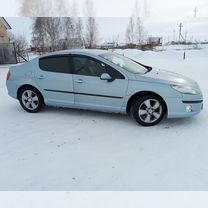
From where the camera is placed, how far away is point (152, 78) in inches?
172

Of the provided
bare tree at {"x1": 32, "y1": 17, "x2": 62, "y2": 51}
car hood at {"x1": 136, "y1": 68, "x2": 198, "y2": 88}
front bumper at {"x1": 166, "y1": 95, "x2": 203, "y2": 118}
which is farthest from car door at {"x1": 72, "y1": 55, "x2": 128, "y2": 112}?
bare tree at {"x1": 32, "y1": 17, "x2": 62, "y2": 51}

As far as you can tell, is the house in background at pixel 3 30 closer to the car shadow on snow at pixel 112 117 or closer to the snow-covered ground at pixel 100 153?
the car shadow on snow at pixel 112 117

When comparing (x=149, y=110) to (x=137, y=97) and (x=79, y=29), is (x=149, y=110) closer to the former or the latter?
(x=137, y=97)

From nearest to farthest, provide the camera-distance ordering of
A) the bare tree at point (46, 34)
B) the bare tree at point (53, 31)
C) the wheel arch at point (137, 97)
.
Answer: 1. the wheel arch at point (137, 97)
2. the bare tree at point (46, 34)
3. the bare tree at point (53, 31)

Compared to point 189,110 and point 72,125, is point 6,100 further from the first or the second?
point 189,110

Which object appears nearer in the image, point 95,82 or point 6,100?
point 95,82

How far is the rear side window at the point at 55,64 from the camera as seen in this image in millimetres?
4949

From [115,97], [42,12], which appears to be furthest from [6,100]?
[42,12]

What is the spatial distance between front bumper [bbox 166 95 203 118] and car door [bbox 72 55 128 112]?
2.95ft

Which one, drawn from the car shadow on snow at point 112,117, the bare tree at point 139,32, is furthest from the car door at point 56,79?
the bare tree at point 139,32

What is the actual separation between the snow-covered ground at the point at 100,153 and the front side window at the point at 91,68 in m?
0.94

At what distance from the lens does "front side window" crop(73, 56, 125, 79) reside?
4510 millimetres

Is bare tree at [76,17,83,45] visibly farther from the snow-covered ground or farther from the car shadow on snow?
the snow-covered ground

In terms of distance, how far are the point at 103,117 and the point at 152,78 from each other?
1330 mm
